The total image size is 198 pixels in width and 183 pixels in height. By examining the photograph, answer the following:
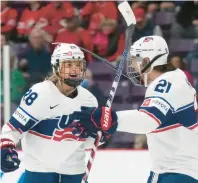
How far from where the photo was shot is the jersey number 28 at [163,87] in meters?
2.87

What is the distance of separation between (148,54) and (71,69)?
1.20 feet

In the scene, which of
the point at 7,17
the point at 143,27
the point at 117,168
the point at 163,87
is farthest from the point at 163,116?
the point at 7,17

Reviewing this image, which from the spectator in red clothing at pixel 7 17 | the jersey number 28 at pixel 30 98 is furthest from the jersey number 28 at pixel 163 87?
the spectator in red clothing at pixel 7 17

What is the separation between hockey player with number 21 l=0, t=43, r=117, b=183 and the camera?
10.1 feet

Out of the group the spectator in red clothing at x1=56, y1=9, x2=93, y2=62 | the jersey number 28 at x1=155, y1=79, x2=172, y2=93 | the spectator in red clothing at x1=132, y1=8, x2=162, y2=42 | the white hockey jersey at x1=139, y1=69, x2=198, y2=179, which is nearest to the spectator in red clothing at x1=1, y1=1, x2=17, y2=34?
the spectator in red clothing at x1=56, y1=9, x2=93, y2=62

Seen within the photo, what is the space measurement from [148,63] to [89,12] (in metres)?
3.02

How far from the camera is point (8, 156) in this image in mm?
3037

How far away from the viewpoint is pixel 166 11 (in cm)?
595

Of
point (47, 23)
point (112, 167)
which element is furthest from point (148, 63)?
point (47, 23)

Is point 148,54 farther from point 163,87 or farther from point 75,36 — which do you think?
point 75,36

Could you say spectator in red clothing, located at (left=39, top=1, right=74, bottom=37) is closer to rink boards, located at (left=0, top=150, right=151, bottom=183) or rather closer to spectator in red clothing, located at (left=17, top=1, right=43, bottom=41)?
spectator in red clothing, located at (left=17, top=1, right=43, bottom=41)

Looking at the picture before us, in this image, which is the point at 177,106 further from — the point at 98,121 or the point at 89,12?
the point at 89,12

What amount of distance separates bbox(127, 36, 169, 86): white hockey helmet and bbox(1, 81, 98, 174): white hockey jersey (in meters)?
0.34

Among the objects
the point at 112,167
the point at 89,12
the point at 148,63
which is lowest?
the point at 112,167
